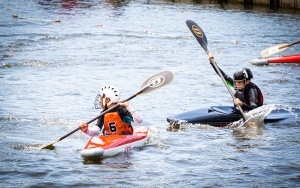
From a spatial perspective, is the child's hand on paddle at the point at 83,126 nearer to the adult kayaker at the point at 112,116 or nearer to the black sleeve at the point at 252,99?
the adult kayaker at the point at 112,116

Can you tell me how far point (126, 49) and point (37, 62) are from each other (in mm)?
4892

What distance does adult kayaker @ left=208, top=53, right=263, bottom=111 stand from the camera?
1386cm

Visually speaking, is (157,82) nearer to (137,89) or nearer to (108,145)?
(108,145)

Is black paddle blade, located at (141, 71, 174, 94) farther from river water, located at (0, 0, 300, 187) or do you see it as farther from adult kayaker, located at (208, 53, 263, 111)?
adult kayaker, located at (208, 53, 263, 111)

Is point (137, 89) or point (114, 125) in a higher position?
point (114, 125)

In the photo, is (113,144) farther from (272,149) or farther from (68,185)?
(272,149)

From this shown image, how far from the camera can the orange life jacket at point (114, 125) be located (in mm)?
11866

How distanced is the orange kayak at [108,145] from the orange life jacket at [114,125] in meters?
0.16

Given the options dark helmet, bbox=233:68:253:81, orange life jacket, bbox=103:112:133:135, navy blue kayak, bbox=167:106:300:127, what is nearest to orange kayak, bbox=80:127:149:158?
orange life jacket, bbox=103:112:133:135

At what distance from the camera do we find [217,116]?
1417 cm

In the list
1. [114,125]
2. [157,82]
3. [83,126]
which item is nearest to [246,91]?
[157,82]

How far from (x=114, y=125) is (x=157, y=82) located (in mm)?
1531

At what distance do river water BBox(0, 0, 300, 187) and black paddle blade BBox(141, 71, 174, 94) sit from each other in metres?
1.08

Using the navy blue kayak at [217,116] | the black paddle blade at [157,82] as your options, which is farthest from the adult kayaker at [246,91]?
the black paddle blade at [157,82]
